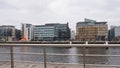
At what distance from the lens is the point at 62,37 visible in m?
126

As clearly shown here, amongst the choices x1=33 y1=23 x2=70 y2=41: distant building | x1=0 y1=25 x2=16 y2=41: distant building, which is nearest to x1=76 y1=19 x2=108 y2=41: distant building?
x1=33 y1=23 x2=70 y2=41: distant building

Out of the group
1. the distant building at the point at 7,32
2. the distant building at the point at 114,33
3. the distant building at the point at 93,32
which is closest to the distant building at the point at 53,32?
the distant building at the point at 93,32

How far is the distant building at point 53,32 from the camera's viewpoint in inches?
4899

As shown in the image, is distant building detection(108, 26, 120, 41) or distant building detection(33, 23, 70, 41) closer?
distant building detection(33, 23, 70, 41)

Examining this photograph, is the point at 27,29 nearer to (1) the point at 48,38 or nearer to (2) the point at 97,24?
(1) the point at 48,38

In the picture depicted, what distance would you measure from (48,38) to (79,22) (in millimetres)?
21185

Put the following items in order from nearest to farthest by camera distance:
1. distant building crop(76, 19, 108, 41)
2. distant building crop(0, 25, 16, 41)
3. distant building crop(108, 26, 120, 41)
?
distant building crop(76, 19, 108, 41) < distant building crop(108, 26, 120, 41) < distant building crop(0, 25, 16, 41)

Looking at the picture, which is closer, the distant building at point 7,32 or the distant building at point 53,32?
the distant building at point 53,32

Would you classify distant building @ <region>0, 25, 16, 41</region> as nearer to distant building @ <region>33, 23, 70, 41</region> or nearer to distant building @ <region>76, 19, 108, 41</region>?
distant building @ <region>33, 23, 70, 41</region>

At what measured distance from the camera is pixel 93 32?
123m

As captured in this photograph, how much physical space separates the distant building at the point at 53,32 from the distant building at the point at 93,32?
24.8ft

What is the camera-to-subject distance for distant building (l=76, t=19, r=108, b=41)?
12119cm

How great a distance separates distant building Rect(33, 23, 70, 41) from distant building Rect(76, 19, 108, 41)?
7.55m

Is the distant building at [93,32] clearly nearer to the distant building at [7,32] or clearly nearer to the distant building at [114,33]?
the distant building at [114,33]
